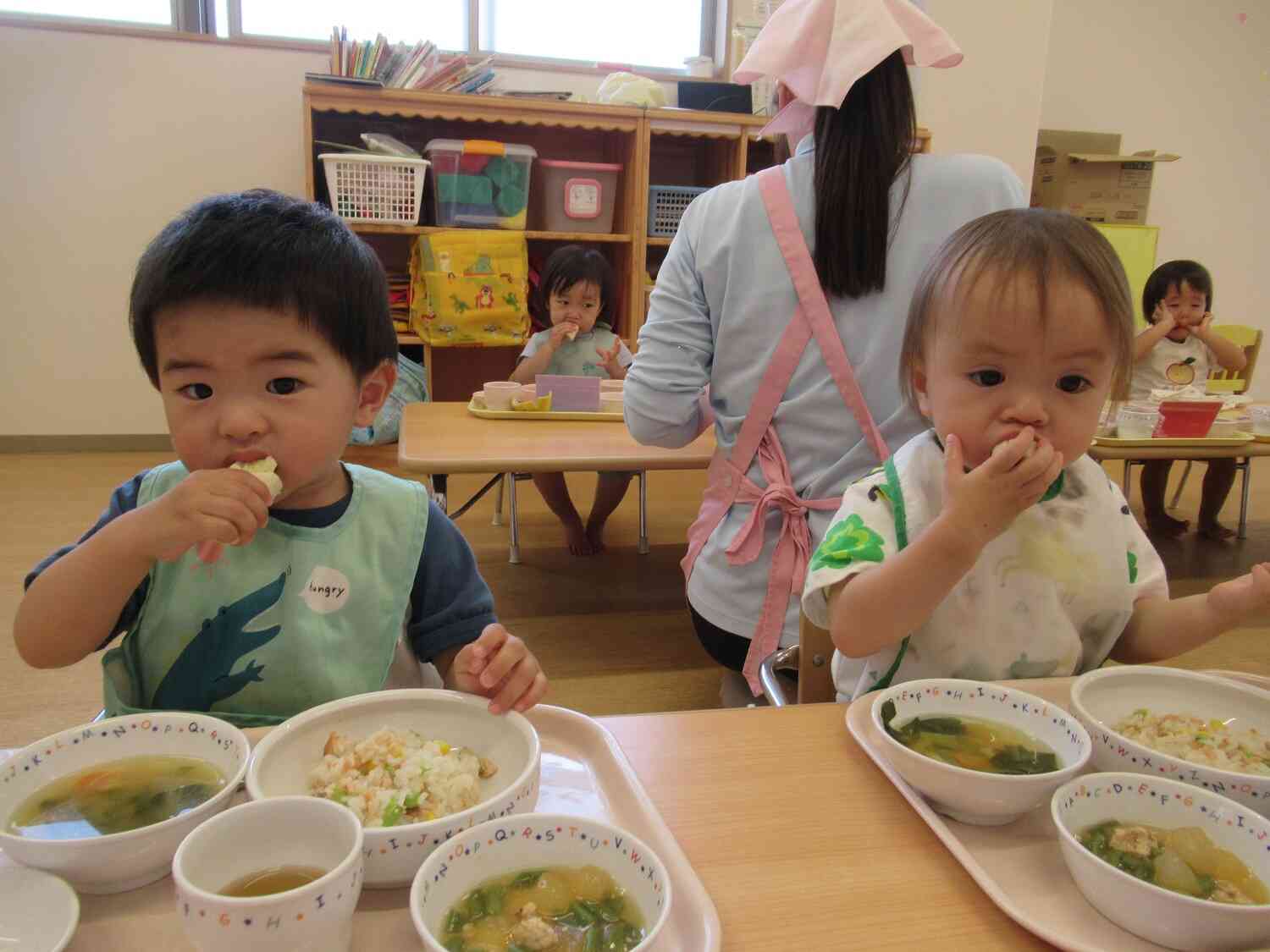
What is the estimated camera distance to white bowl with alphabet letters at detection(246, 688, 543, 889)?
577mm

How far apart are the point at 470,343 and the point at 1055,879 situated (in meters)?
3.85

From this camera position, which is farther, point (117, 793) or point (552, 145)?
point (552, 145)

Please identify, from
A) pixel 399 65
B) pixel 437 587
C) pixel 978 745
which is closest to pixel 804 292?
pixel 437 587

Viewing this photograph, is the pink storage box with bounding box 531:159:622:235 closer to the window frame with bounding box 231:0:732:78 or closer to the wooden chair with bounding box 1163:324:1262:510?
the window frame with bounding box 231:0:732:78

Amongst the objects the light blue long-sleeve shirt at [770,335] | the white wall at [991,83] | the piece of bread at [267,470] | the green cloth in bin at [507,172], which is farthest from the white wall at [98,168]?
the piece of bread at [267,470]

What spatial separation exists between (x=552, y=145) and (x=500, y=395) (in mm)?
2764

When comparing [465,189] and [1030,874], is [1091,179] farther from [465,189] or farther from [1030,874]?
[1030,874]

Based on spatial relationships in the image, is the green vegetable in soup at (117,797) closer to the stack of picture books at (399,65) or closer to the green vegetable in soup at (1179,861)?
the green vegetable in soup at (1179,861)

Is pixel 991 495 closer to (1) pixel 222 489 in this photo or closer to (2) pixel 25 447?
(1) pixel 222 489

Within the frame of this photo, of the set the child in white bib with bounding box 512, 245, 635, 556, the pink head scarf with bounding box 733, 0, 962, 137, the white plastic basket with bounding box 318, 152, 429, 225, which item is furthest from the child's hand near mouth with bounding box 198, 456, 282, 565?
the white plastic basket with bounding box 318, 152, 429, 225

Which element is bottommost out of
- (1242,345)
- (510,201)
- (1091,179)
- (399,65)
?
(1242,345)

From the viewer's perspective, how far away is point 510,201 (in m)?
4.26

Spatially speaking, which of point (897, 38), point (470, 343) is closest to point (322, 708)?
point (897, 38)

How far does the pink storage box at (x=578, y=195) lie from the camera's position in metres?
4.36
